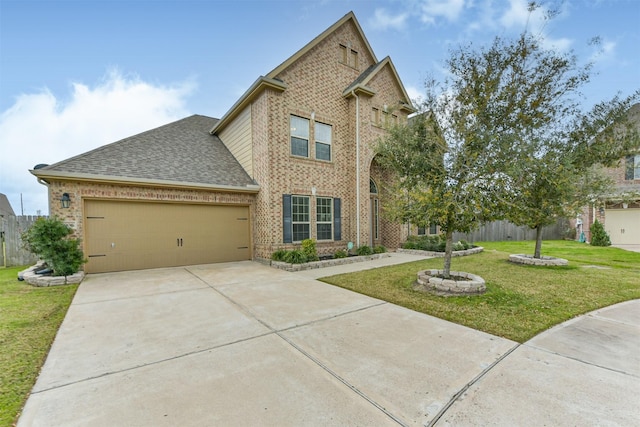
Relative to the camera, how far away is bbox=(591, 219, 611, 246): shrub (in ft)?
46.3

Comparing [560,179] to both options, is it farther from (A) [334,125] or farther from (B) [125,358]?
(B) [125,358]

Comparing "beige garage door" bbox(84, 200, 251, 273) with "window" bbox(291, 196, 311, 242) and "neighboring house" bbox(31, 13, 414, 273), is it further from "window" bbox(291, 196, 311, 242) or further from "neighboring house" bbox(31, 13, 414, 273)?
"window" bbox(291, 196, 311, 242)

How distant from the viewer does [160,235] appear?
8.73 meters

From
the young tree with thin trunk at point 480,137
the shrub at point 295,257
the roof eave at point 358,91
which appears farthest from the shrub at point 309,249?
the roof eave at point 358,91

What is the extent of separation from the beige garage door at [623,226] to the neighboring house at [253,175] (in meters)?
13.7

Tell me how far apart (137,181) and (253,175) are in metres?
3.74

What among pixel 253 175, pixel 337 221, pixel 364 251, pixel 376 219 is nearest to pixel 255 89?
pixel 253 175

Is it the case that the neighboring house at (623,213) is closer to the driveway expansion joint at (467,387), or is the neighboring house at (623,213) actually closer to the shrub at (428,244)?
the shrub at (428,244)

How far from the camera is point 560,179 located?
648cm

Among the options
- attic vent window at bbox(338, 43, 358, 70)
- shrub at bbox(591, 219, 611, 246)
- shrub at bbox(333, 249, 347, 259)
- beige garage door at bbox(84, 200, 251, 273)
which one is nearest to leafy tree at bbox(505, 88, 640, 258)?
shrub at bbox(333, 249, 347, 259)

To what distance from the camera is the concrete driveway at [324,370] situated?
2145 millimetres

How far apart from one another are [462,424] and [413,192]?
4.24m

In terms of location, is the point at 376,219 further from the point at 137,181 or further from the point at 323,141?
the point at 137,181

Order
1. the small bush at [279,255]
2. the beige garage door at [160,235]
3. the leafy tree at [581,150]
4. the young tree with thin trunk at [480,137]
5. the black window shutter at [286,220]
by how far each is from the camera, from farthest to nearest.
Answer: the black window shutter at [286,220] → the small bush at [279,255] → the beige garage door at [160,235] → the leafy tree at [581,150] → the young tree with thin trunk at [480,137]
